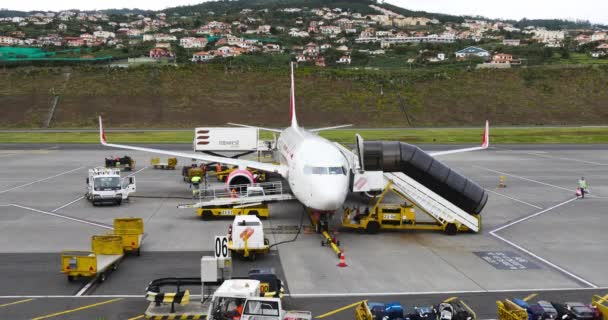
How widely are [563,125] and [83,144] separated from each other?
290 ft

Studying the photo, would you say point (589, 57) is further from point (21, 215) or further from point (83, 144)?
point (21, 215)

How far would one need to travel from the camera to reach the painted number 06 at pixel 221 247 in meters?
22.8

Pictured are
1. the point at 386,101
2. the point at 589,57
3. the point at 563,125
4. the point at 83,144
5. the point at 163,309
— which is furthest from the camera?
Result: the point at 589,57

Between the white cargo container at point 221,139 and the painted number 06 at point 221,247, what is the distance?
98.3ft

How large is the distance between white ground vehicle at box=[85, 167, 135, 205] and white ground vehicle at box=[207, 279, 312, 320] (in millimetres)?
23740

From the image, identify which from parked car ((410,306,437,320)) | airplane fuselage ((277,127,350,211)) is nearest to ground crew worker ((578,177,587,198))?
airplane fuselage ((277,127,350,211))

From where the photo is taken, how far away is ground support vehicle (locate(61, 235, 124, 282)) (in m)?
22.4

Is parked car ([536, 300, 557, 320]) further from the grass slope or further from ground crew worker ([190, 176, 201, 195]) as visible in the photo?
the grass slope

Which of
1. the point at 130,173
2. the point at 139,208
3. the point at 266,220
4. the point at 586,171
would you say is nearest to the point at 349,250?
the point at 266,220

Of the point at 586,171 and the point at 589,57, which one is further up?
the point at 589,57

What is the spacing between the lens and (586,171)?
57750 millimetres

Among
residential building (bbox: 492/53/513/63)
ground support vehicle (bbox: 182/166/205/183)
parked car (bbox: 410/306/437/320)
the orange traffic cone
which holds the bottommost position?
ground support vehicle (bbox: 182/166/205/183)

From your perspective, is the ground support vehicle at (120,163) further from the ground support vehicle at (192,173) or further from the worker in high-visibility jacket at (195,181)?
the worker in high-visibility jacket at (195,181)

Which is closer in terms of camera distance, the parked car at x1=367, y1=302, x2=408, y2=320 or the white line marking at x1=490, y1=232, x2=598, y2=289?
the parked car at x1=367, y1=302, x2=408, y2=320
